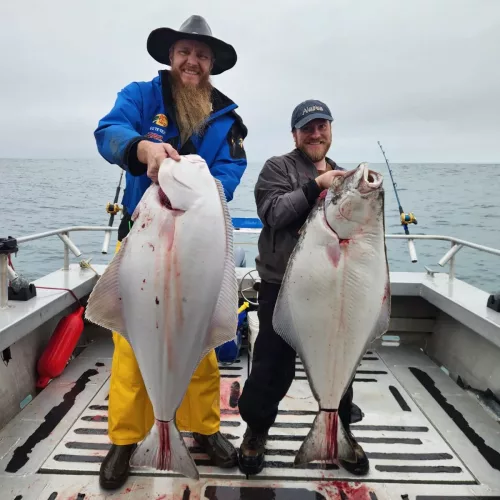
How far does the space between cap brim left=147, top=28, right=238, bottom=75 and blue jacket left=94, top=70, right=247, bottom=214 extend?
0.15m

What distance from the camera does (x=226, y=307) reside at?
186 cm

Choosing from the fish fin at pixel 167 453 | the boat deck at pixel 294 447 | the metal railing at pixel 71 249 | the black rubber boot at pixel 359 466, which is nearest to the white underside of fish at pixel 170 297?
the fish fin at pixel 167 453

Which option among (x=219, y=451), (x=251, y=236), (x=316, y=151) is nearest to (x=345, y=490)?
(x=219, y=451)

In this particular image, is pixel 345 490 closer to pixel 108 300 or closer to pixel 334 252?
pixel 334 252

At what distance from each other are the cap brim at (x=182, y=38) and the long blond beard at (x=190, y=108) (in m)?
0.18

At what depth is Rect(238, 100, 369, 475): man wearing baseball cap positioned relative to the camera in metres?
2.56

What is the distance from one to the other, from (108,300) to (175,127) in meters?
1.14

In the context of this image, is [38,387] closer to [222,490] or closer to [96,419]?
[96,419]

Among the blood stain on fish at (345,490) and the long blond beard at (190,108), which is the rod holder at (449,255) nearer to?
the blood stain on fish at (345,490)

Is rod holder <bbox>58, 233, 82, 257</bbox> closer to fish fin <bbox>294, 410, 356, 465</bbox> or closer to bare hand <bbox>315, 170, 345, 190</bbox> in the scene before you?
bare hand <bbox>315, 170, 345, 190</bbox>

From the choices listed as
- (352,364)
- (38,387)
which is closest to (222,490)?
(352,364)

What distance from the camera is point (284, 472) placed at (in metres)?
2.84

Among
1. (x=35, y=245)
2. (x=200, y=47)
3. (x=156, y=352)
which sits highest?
Answer: (x=200, y=47)

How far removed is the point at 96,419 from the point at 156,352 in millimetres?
2036
